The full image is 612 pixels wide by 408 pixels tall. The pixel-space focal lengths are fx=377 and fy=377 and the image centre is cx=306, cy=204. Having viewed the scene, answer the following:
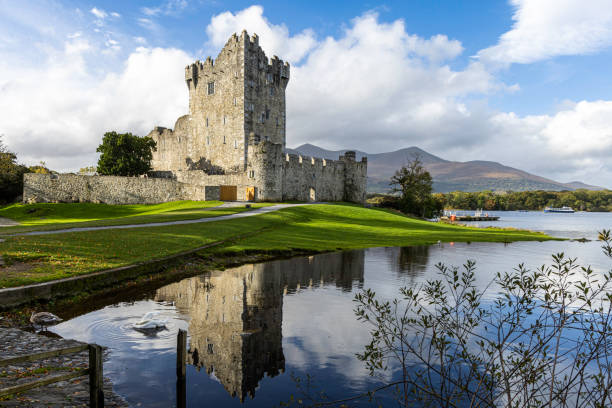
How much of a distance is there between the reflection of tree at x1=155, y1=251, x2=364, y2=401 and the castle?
30848 millimetres

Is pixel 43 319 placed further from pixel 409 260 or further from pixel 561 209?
pixel 561 209

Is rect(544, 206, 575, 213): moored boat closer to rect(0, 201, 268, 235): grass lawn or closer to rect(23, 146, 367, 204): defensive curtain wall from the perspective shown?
rect(23, 146, 367, 204): defensive curtain wall

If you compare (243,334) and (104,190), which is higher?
(104,190)

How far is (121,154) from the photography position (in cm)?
6019

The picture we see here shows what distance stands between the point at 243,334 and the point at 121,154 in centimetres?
5846

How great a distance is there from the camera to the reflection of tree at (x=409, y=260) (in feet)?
61.5

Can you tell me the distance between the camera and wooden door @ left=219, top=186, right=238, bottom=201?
50.5 meters

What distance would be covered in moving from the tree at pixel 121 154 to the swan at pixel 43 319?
54.5m

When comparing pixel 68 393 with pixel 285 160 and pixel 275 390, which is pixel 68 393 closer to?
pixel 275 390

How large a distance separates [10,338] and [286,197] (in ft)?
150

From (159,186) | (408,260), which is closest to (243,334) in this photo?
(408,260)

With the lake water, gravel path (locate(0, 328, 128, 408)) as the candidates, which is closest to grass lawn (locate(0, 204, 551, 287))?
the lake water

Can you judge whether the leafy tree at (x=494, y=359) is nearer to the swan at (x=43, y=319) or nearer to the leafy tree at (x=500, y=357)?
the leafy tree at (x=500, y=357)

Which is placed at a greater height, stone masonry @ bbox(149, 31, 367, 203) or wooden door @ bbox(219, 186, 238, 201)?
stone masonry @ bbox(149, 31, 367, 203)
